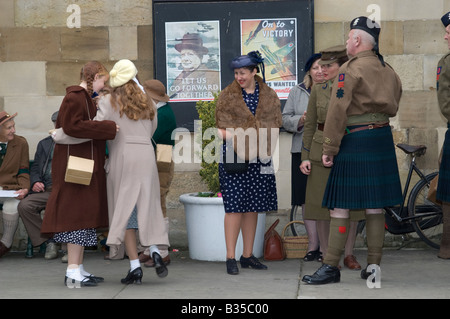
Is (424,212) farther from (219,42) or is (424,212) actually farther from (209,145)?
(219,42)

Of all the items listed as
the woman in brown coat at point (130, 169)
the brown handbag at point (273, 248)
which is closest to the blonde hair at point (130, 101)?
the woman in brown coat at point (130, 169)

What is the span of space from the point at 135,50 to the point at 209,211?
2236mm

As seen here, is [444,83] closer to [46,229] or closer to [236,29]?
[236,29]

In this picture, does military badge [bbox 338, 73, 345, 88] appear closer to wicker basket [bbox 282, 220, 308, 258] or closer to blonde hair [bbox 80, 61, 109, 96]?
blonde hair [bbox 80, 61, 109, 96]

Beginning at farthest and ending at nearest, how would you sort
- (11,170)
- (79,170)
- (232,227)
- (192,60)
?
(192,60) → (11,170) → (232,227) → (79,170)

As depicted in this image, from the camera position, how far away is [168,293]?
20.4 ft

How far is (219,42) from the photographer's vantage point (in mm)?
8984

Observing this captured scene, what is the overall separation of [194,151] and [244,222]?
1845 millimetres

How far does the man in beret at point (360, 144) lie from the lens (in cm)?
617

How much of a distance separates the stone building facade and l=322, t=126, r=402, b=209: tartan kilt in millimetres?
2635

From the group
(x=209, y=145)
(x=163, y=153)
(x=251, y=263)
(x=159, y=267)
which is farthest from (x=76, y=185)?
(x=209, y=145)

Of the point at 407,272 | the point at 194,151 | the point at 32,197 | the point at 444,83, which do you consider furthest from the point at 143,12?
the point at 407,272

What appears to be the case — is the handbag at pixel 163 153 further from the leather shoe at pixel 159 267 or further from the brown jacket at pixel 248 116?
the leather shoe at pixel 159 267

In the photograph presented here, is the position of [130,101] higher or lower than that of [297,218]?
higher
